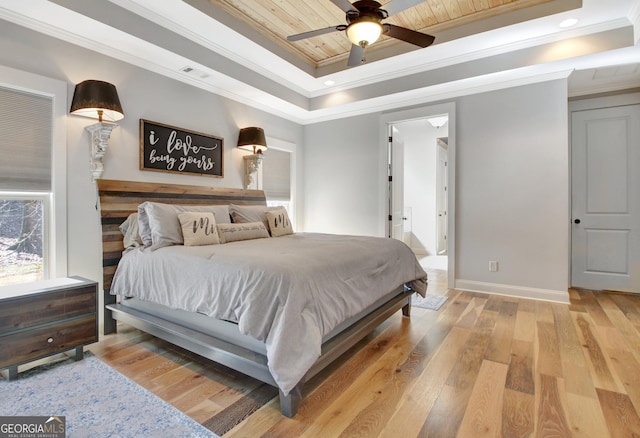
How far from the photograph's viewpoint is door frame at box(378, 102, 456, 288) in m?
4.24

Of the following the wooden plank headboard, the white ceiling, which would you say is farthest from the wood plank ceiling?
the wooden plank headboard

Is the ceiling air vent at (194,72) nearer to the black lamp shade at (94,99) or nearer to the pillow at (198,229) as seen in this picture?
the black lamp shade at (94,99)

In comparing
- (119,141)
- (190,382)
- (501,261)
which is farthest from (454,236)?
(119,141)

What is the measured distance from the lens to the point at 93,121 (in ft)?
9.58

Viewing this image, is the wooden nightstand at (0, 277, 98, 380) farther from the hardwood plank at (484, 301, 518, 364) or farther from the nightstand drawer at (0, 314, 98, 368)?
the hardwood plank at (484, 301, 518, 364)

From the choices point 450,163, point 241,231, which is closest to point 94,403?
point 241,231

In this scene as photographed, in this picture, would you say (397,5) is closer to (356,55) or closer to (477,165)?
(356,55)

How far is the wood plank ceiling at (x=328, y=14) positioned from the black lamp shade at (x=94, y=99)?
1230mm

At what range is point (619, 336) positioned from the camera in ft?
8.87

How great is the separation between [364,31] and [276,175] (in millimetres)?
3053

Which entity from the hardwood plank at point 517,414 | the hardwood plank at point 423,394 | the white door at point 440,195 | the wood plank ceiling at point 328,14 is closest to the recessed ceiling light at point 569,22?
the wood plank ceiling at point 328,14

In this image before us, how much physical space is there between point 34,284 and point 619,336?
462 cm

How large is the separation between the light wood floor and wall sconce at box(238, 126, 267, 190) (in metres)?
2.34

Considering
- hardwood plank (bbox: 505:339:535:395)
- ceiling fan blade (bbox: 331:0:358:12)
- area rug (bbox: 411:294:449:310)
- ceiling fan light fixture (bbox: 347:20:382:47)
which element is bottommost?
hardwood plank (bbox: 505:339:535:395)
